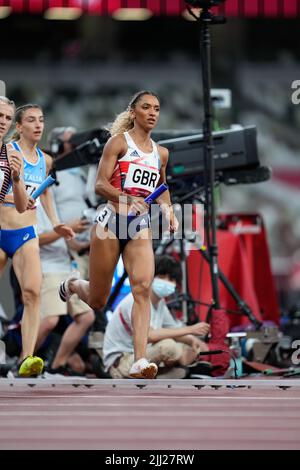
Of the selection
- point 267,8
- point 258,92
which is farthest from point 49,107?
point 267,8

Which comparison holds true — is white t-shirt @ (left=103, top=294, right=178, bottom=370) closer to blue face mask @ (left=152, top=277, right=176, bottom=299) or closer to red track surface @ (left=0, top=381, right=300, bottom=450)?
blue face mask @ (left=152, top=277, right=176, bottom=299)

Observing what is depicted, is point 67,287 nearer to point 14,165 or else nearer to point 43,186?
point 43,186

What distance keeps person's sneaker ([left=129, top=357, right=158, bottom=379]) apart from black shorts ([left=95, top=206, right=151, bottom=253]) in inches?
34.6

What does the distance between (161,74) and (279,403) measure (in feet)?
45.7

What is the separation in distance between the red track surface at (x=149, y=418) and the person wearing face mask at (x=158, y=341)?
1.07 meters

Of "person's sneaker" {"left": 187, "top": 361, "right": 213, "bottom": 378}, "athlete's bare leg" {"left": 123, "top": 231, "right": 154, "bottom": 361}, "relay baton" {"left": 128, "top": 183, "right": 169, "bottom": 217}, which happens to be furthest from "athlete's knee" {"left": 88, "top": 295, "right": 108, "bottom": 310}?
"person's sneaker" {"left": 187, "top": 361, "right": 213, "bottom": 378}

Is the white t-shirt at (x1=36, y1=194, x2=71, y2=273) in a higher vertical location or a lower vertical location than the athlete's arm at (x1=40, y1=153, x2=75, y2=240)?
lower

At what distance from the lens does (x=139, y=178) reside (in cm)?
919

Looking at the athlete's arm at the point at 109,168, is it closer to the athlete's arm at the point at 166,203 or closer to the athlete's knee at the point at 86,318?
the athlete's arm at the point at 166,203

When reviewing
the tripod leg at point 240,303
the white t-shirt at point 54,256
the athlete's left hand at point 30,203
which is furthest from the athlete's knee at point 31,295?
the tripod leg at point 240,303

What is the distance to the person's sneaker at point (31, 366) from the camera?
912 centimetres

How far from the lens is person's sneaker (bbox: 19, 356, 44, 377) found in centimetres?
912

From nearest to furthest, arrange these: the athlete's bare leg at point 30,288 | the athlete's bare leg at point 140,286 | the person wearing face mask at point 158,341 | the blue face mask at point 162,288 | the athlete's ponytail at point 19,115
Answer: the athlete's bare leg at point 140,286 → the athlete's bare leg at point 30,288 → the athlete's ponytail at point 19,115 → the person wearing face mask at point 158,341 → the blue face mask at point 162,288

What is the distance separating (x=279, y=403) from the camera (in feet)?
25.0
